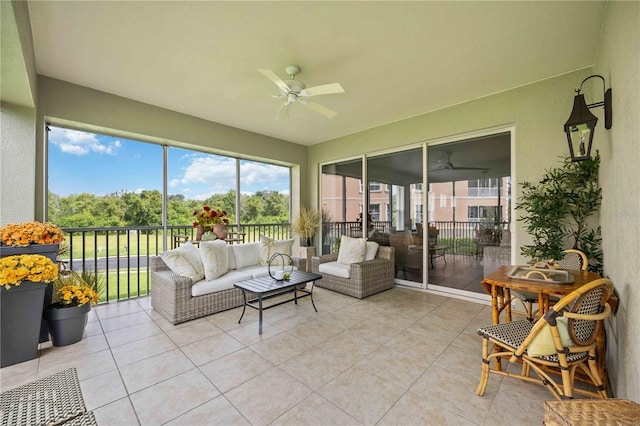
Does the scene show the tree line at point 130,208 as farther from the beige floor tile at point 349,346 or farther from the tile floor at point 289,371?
the beige floor tile at point 349,346

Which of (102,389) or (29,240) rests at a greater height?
(29,240)

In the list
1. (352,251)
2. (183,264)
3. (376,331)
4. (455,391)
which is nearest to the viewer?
(455,391)

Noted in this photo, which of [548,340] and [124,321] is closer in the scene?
[548,340]

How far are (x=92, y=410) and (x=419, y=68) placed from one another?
414cm

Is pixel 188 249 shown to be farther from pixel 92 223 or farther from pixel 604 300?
pixel 604 300

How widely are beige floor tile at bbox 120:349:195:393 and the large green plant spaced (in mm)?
3855

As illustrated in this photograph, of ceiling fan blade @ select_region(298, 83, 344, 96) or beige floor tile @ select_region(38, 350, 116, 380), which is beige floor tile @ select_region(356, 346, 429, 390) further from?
ceiling fan blade @ select_region(298, 83, 344, 96)

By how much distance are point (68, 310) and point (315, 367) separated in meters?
2.43

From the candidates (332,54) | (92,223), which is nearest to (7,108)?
(92,223)

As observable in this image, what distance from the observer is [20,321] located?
2281 mm

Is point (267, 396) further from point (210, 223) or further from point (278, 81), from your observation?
point (210, 223)

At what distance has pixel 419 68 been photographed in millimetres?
3016

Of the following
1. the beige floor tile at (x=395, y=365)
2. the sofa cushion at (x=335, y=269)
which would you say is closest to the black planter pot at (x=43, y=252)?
the beige floor tile at (x=395, y=365)

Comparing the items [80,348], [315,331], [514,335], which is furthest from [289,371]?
[80,348]
